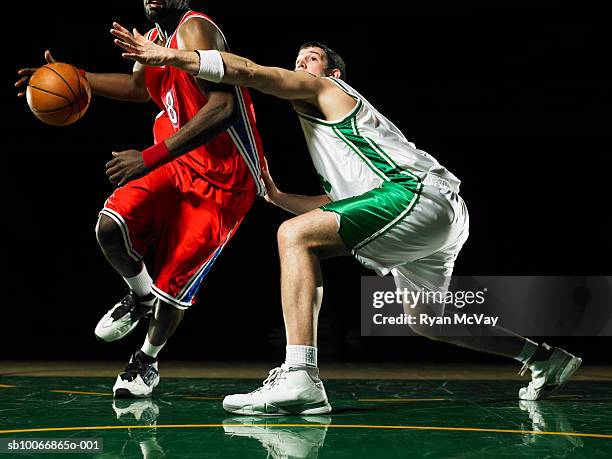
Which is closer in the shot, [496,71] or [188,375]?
[188,375]

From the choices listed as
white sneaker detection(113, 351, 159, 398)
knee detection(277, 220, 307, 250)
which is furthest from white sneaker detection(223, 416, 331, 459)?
white sneaker detection(113, 351, 159, 398)

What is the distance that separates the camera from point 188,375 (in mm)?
4109

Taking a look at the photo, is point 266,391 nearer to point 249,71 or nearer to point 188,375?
point 249,71

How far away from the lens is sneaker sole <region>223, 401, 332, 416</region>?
2344 mm

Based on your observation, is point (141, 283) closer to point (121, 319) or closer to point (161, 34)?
point (121, 319)

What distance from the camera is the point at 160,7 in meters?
2.97

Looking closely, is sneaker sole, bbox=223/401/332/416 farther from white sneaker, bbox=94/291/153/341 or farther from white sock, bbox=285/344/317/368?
white sneaker, bbox=94/291/153/341

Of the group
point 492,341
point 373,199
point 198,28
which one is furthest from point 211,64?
point 492,341

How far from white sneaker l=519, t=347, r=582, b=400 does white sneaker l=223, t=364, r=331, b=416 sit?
0.92 metres

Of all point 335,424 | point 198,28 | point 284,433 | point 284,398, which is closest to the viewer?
point 284,433

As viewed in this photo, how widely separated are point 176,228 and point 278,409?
36.6 inches

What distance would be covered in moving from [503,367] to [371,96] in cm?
286

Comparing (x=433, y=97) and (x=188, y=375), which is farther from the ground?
(x=433, y=97)

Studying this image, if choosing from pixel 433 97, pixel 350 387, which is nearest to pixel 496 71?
pixel 433 97
